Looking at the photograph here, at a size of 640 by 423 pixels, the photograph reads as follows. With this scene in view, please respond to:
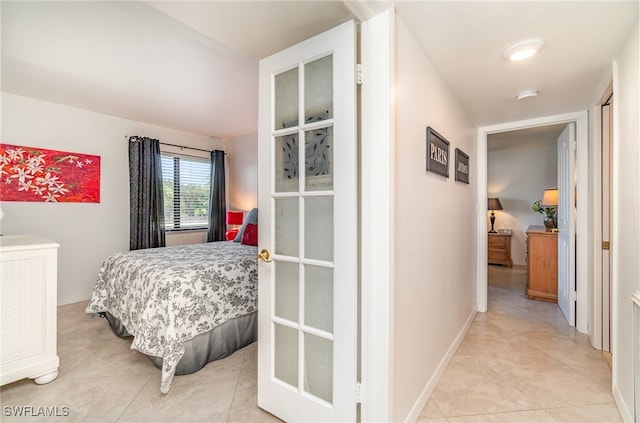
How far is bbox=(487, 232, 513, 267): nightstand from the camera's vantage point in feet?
17.5

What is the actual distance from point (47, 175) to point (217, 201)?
2127 millimetres

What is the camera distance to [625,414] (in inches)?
61.2

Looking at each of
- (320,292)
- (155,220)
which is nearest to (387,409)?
(320,292)

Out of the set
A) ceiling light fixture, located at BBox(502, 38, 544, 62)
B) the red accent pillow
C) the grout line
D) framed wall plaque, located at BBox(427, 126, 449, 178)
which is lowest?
the grout line

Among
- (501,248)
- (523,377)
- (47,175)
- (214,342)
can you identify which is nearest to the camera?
(523,377)

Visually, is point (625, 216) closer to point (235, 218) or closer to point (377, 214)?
point (377, 214)

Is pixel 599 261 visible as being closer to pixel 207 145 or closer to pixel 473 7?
pixel 473 7

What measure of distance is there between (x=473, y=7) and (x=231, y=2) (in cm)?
111

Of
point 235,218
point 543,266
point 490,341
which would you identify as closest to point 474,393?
point 490,341

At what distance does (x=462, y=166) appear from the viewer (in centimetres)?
251

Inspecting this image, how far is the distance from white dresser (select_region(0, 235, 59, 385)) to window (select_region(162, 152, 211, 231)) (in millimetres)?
2437

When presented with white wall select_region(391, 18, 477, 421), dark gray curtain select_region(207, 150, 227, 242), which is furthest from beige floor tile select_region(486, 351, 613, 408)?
dark gray curtain select_region(207, 150, 227, 242)

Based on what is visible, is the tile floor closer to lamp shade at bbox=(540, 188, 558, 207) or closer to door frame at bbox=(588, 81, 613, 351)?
door frame at bbox=(588, 81, 613, 351)

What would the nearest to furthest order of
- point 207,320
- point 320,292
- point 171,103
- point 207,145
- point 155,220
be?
1. point 320,292
2. point 207,320
3. point 171,103
4. point 155,220
5. point 207,145
